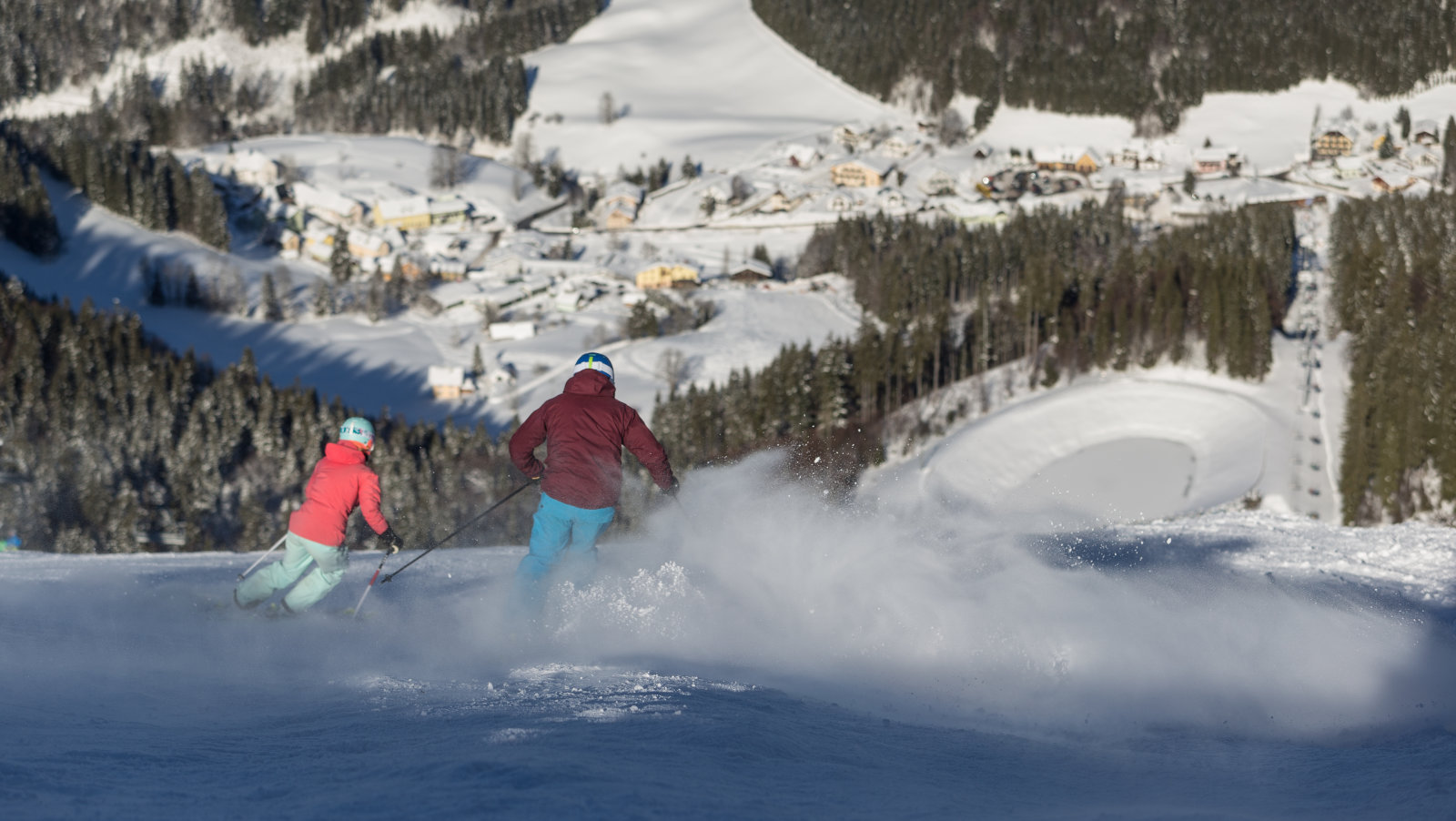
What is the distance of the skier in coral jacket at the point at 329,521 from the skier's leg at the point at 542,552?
39.4 inches

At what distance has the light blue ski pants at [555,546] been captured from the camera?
8.24 meters

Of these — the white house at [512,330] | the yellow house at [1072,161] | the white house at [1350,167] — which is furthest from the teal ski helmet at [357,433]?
the white house at [1350,167]

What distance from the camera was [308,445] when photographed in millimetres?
51969

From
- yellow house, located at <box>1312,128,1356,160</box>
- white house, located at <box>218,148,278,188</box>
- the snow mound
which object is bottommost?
the snow mound

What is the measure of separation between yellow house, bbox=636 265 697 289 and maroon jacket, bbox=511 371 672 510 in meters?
79.9

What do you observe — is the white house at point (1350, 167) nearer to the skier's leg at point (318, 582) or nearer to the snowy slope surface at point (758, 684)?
the snowy slope surface at point (758, 684)

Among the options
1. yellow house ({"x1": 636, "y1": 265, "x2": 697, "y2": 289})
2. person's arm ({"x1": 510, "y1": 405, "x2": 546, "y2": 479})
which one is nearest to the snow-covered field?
A: person's arm ({"x1": 510, "y1": 405, "x2": 546, "y2": 479})

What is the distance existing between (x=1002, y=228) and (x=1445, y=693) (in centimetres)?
8116

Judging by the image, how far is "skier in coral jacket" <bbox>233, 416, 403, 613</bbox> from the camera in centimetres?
831

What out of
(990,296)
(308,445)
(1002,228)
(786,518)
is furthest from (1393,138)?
(786,518)

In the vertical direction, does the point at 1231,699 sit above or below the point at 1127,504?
above

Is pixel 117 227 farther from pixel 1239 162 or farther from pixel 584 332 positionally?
pixel 1239 162

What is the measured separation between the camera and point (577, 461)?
26.8 feet

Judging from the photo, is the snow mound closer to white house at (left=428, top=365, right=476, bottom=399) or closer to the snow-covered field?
the snow-covered field
